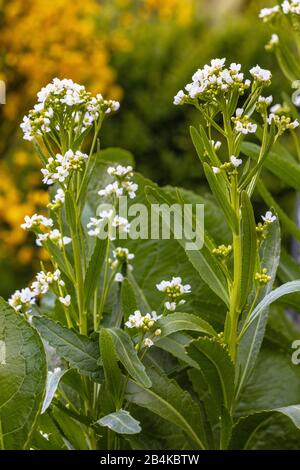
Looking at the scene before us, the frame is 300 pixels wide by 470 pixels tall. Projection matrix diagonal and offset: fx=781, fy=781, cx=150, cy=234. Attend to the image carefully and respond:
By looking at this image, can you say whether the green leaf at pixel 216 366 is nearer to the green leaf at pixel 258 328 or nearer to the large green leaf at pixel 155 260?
the green leaf at pixel 258 328

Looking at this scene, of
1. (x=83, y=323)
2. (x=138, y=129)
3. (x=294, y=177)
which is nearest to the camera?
(x=83, y=323)

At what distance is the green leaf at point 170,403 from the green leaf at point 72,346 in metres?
0.06

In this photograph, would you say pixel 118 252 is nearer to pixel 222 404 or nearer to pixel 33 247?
pixel 222 404

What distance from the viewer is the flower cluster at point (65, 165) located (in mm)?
889

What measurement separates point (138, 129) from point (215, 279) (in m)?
4.33

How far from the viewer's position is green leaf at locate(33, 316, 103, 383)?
882mm

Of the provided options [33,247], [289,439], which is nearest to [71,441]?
[289,439]

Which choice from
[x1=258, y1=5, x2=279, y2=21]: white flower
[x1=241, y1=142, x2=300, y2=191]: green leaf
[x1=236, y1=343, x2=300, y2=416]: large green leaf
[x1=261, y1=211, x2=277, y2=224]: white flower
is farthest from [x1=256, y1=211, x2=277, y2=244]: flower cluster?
[x1=258, y1=5, x2=279, y2=21]: white flower

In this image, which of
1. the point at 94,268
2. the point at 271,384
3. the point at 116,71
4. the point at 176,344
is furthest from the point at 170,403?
the point at 116,71

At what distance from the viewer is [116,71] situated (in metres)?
5.58

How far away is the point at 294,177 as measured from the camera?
45.5 inches

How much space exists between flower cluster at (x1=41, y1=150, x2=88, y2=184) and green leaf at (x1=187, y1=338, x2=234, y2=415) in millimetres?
239

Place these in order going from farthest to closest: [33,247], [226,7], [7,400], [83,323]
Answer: [226,7] < [33,247] < [83,323] < [7,400]

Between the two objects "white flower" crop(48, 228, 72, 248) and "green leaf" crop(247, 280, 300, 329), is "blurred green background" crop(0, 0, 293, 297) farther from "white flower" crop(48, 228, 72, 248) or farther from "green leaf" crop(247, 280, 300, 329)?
"green leaf" crop(247, 280, 300, 329)
